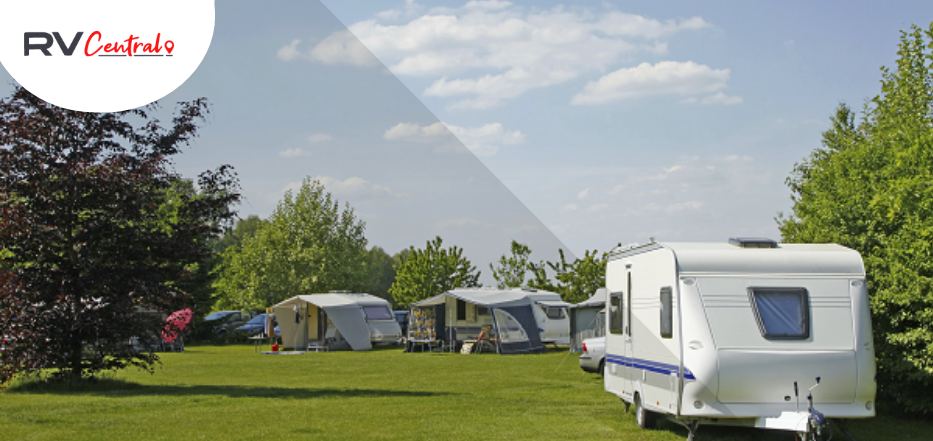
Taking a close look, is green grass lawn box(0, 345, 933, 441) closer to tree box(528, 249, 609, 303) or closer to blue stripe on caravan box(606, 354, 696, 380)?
blue stripe on caravan box(606, 354, 696, 380)

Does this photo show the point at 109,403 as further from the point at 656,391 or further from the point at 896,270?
the point at 896,270

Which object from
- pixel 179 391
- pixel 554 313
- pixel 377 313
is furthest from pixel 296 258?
pixel 179 391

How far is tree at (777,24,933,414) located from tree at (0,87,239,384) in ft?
36.1

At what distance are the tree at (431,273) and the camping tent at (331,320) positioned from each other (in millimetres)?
6741

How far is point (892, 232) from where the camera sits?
1041cm

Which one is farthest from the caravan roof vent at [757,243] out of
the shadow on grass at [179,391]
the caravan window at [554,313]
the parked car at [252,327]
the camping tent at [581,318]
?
the parked car at [252,327]

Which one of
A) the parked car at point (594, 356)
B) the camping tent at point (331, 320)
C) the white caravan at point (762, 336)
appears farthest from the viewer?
the camping tent at point (331, 320)

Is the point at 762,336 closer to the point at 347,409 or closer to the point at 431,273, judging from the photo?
the point at 347,409

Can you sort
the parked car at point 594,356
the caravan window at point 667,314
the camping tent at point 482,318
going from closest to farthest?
the caravan window at point 667,314
the parked car at point 594,356
the camping tent at point 482,318

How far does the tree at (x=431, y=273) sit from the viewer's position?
3856 cm

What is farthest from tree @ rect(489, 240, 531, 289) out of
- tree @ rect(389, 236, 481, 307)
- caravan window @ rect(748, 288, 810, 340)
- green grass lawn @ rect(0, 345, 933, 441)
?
caravan window @ rect(748, 288, 810, 340)

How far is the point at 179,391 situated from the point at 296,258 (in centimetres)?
2570

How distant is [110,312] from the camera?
46.4 ft

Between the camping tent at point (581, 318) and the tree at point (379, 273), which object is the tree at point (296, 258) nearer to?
the tree at point (379, 273)
